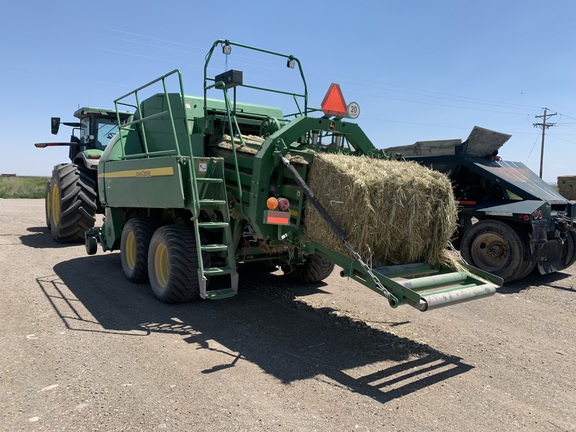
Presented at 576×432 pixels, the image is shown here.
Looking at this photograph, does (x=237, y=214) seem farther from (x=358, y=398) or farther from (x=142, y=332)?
(x=358, y=398)

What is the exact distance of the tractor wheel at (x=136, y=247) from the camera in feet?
22.2

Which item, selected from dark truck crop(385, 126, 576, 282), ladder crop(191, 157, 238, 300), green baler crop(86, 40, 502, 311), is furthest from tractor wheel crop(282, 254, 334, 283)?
dark truck crop(385, 126, 576, 282)

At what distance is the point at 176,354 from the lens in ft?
14.6

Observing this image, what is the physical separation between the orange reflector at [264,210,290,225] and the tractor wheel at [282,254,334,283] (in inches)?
83.3

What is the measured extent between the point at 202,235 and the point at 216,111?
1.82 metres

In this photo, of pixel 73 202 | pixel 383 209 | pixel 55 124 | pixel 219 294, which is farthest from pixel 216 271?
pixel 55 124

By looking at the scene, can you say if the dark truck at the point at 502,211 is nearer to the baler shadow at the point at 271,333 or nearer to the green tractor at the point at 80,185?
the baler shadow at the point at 271,333

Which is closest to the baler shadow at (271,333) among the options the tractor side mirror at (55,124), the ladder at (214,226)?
the ladder at (214,226)

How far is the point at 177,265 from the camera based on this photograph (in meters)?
Answer: 5.69

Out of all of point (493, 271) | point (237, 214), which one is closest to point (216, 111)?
point (237, 214)

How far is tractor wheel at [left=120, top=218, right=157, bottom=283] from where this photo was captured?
6758 mm

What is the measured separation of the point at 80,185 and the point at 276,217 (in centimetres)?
656

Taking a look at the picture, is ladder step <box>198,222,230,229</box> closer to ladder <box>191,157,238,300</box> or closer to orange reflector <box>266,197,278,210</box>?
ladder <box>191,157,238,300</box>

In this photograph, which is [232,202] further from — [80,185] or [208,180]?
[80,185]
